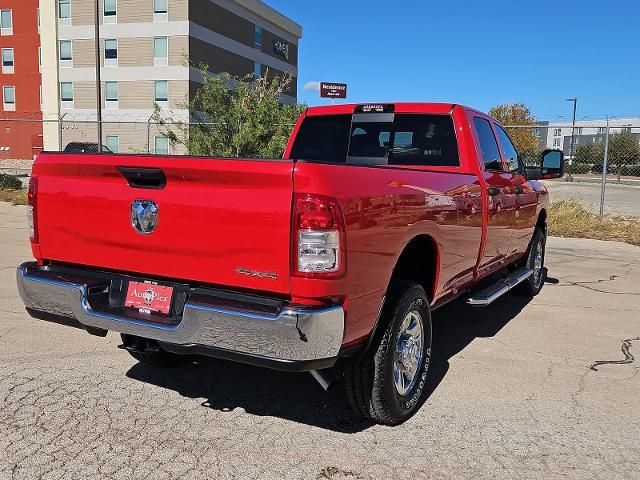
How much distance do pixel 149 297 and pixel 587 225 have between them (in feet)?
39.0

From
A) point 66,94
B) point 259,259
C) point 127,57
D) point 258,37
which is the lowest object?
point 259,259

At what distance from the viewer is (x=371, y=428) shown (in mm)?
3486

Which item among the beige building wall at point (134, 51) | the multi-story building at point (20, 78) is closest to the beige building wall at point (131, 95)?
the beige building wall at point (134, 51)

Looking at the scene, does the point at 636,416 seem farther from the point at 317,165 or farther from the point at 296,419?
the point at 317,165

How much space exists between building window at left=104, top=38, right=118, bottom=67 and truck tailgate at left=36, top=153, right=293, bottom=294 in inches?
1605

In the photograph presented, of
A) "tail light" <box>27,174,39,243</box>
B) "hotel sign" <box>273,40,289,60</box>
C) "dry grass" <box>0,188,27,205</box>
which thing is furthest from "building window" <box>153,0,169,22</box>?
"tail light" <box>27,174,39,243</box>

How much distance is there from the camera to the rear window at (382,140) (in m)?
4.89

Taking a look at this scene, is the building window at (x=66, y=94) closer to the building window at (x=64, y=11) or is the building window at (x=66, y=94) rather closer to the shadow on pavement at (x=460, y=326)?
the building window at (x=64, y=11)

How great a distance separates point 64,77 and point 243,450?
44.2 m

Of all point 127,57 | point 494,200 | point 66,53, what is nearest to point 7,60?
point 66,53

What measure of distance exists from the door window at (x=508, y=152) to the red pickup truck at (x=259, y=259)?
1643 millimetres

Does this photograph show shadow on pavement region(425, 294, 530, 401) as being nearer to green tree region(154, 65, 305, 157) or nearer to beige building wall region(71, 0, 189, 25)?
green tree region(154, 65, 305, 157)

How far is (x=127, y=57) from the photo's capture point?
1586 inches

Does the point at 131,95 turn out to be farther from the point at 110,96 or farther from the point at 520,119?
the point at 520,119
